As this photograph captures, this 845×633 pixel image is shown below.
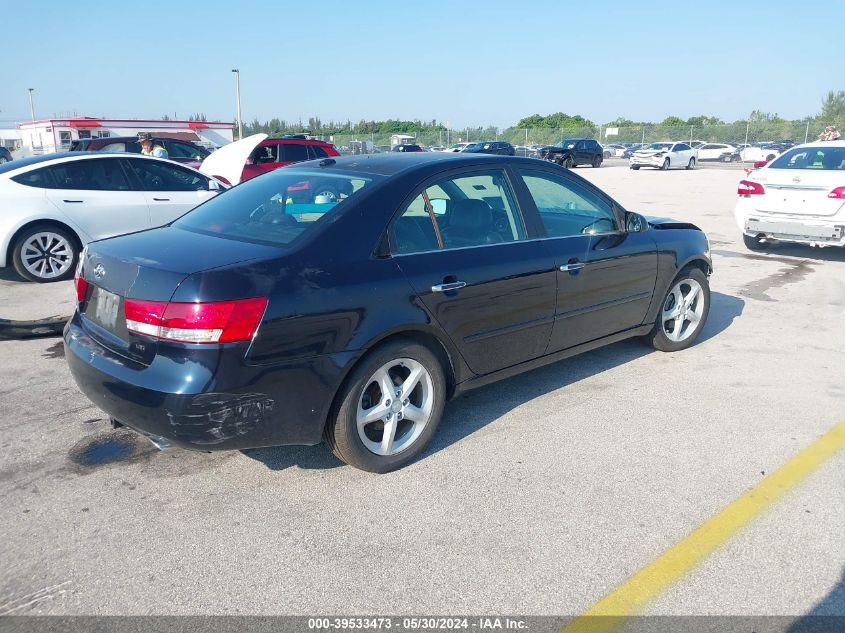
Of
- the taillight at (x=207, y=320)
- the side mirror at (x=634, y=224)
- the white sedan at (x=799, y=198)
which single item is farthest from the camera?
the white sedan at (x=799, y=198)

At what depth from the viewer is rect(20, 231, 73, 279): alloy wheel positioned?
7.81 meters

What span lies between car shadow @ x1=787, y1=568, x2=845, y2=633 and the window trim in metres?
2.29

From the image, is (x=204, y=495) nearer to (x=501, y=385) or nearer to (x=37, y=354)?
(x=501, y=385)

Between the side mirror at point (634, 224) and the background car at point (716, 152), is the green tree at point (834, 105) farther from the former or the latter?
the side mirror at point (634, 224)

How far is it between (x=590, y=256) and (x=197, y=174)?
6220 mm

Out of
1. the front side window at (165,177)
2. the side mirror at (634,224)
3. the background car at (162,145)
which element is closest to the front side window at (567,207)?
the side mirror at (634,224)

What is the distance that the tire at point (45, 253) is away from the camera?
25.5 ft

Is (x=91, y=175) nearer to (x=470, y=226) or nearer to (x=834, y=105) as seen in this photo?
(x=470, y=226)

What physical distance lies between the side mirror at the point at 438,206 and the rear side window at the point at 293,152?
457 inches

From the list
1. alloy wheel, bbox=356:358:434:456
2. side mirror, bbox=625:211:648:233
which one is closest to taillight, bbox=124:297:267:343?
alloy wheel, bbox=356:358:434:456

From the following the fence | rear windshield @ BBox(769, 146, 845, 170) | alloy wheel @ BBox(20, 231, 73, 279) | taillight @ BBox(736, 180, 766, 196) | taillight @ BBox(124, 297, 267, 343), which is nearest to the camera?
taillight @ BBox(124, 297, 267, 343)

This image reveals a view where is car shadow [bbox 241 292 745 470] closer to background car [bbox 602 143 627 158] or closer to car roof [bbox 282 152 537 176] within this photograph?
car roof [bbox 282 152 537 176]

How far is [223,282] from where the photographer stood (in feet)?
9.67

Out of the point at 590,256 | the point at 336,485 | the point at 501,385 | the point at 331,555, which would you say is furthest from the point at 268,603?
the point at 590,256
